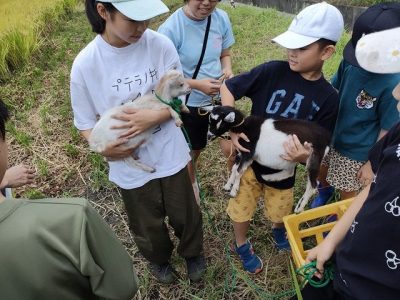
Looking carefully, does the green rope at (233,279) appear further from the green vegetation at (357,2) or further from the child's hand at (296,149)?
the green vegetation at (357,2)

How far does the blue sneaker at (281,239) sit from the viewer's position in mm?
2666

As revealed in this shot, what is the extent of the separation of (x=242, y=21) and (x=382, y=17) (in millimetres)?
6153

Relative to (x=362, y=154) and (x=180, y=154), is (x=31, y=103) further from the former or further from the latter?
(x=362, y=154)

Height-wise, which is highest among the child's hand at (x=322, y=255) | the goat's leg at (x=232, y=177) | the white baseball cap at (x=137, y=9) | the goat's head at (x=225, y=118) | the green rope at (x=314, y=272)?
the white baseball cap at (x=137, y=9)

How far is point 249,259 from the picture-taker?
8.52 feet

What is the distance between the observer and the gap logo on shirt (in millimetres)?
2057

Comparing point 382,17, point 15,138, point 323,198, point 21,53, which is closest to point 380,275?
point 382,17

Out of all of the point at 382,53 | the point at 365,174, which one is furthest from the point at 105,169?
the point at 382,53

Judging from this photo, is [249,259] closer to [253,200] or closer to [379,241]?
[253,200]

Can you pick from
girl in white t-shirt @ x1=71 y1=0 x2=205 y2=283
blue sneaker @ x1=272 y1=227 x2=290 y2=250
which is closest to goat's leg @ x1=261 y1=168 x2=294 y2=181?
girl in white t-shirt @ x1=71 y1=0 x2=205 y2=283

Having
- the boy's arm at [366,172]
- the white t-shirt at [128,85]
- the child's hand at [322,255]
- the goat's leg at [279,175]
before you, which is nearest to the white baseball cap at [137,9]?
the white t-shirt at [128,85]

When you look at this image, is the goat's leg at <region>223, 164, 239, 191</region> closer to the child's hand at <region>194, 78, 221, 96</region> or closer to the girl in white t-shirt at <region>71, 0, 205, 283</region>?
the girl in white t-shirt at <region>71, 0, 205, 283</region>

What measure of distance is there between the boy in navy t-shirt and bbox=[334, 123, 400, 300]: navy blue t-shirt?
2.31ft

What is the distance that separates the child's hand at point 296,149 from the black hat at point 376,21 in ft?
1.81
